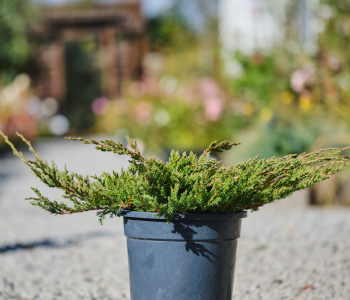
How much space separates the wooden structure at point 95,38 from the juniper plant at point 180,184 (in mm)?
13279

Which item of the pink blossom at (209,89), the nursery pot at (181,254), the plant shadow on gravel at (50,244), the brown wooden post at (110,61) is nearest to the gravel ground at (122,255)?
the plant shadow on gravel at (50,244)

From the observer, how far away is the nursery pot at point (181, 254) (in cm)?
181

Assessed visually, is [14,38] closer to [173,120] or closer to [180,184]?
[173,120]

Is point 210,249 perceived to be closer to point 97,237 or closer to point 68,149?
point 97,237

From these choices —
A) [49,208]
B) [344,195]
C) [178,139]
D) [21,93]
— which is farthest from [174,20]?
[49,208]

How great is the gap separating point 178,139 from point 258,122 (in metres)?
1.35

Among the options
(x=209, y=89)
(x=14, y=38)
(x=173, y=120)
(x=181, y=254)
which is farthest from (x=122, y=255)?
(x=14, y=38)

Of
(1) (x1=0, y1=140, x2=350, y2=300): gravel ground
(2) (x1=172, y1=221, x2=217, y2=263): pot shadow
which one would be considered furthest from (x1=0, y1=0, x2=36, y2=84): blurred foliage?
(2) (x1=172, y1=221, x2=217, y2=263): pot shadow

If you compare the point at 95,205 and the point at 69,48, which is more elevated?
the point at 69,48

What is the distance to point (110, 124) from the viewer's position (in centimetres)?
1038

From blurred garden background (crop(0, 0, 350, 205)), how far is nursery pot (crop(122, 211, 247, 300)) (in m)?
3.68

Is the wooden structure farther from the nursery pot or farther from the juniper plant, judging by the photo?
the nursery pot

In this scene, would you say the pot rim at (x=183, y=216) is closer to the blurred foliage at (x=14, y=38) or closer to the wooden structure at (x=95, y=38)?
the wooden structure at (x=95, y=38)

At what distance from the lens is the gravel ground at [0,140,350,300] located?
9.20 ft
